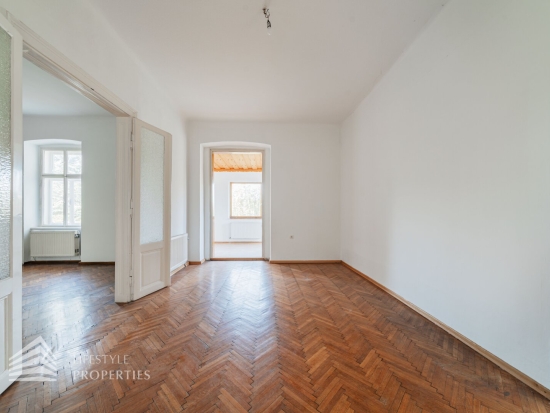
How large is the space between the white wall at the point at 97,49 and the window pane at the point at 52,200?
340 centimetres

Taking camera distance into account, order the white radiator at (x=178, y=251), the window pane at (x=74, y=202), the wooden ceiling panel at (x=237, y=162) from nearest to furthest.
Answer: the white radiator at (x=178, y=251)
the window pane at (x=74, y=202)
the wooden ceiling panel at (x=237, y=162)

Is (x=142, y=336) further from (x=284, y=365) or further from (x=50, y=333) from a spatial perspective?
(x=284, y=365)

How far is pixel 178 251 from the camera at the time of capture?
4.35 m

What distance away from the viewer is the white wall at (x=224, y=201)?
28.5ft

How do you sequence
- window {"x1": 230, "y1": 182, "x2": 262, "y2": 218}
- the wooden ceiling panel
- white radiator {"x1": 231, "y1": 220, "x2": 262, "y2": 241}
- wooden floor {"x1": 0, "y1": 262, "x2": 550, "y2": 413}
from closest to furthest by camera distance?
wooden floor {"x1": 0, "y1": 262, "x2": 550, "y2": 413} → the wooden ceiling panel → white radiator {"x1": 231, "y1": 220, "x2": 262, "y2": 241} → window {"x1": 230, "y1": 182, "x2": 262, "y2": 218}

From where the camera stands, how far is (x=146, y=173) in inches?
122

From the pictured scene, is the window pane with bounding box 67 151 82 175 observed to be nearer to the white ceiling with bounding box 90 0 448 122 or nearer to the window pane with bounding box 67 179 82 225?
the window pane with bounding box 67 179 82 225

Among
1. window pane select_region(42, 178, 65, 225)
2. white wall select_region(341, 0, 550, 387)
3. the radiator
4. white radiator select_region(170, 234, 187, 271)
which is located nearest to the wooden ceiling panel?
white radiator select_region(170, 234, 187, 271)

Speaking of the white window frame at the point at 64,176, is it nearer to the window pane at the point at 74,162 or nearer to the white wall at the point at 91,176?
the window pane at the point at 74,162

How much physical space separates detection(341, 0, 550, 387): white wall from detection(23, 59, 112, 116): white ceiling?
16.1 ft

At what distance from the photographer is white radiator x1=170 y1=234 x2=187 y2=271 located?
4070 millimetres

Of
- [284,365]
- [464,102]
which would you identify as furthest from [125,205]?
[464,102]

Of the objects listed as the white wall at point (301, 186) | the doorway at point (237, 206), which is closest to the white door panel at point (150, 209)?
the white wall at point (301, 186)

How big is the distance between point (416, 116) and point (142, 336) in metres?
3.71
